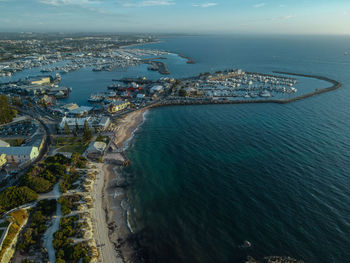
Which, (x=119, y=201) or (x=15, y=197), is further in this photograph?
(x=119, y=201)

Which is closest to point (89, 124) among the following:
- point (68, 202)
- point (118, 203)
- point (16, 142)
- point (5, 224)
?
point (16, 142)

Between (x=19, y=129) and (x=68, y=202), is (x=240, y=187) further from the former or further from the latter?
(x=19, y=129)

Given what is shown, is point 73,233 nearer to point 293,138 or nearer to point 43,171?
point 43,171

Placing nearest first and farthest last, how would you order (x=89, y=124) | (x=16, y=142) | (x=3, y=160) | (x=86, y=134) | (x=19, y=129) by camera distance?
(x=3, y=160) < (x=16, y=142) < (x=86, y=134) < (x=19, y=129) < (x=89, y=124)

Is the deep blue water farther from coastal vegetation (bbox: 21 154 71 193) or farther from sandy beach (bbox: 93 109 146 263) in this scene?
coastal vegetation (bbox: 21 154 71 193)

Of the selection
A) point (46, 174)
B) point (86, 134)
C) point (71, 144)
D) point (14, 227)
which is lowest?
point (14, 227)

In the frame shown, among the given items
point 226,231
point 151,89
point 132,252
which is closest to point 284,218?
point 226,231

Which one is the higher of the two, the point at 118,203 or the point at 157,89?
the point at 157,89
